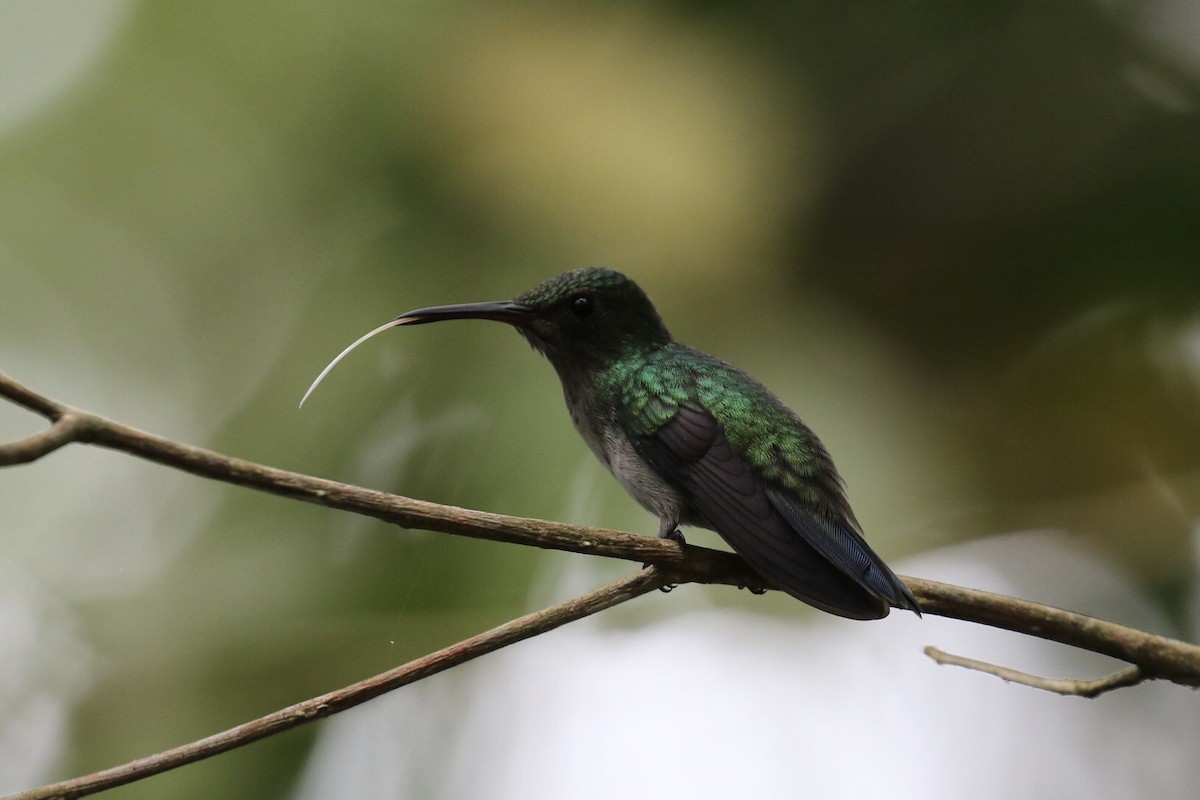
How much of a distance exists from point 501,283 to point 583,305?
1196 mm

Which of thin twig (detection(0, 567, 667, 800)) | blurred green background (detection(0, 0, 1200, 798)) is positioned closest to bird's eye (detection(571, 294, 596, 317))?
thin twig (detection(0, 567, 667, 800))

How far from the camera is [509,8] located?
102 inches

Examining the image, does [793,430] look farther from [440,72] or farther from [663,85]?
[440,72]

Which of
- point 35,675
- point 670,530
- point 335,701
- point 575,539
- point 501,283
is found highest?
point 501,283

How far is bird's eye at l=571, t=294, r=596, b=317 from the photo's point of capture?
51.3 inches

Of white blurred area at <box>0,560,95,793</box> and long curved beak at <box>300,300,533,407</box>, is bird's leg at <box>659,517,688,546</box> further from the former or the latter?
white blurred area at <box>0,560,95,793</box>

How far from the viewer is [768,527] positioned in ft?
3.59

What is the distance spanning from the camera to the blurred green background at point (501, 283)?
2.12 metres

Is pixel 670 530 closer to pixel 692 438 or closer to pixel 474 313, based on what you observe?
pixel 692 438

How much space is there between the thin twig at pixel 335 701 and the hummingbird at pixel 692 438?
242mm

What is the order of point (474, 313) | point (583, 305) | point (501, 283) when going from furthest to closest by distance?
point (501, 283) → point (583, 305) → point (474, 313)

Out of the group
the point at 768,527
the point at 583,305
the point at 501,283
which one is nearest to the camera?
the point at 768,527

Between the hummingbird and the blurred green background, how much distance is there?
915 mm

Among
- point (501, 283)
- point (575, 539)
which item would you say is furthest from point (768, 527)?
point (501, 283)
